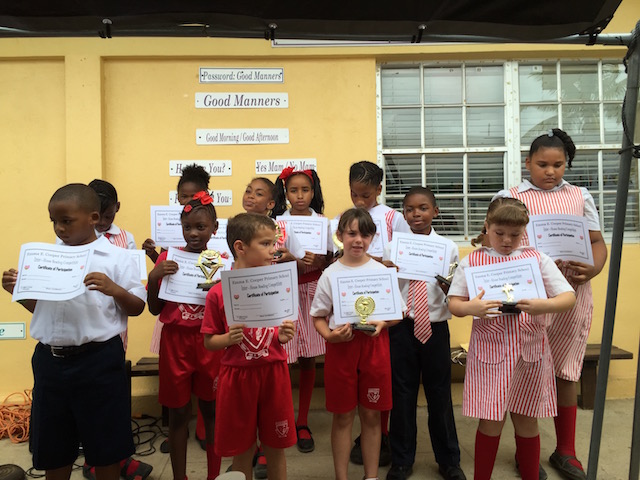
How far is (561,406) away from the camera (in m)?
3.24

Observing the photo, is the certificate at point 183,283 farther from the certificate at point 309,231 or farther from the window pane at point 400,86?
the window pane at point 400,86

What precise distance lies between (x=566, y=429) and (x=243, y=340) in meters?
2.24

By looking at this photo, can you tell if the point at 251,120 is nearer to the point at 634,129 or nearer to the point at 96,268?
the point at 96,268

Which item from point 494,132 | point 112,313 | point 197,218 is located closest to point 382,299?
point 197,218

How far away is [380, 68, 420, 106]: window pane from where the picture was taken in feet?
15.7

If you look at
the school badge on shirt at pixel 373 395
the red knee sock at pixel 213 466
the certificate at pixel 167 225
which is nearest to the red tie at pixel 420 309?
the school badge on shirt at pixel 373 395

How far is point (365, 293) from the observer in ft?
9.00

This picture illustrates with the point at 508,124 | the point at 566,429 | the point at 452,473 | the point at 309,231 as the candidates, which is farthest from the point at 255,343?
the point at 508,124

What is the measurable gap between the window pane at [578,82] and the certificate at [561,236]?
2.41 meters

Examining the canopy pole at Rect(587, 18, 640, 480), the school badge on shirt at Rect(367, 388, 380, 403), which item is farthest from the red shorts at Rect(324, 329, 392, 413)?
the canopy pole at Rect(587, 18, 640, 480)

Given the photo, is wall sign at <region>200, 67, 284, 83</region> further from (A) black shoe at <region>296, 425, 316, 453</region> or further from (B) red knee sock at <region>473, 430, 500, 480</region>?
(B) red knee sock at <region>473, 430, 500, 480</region>

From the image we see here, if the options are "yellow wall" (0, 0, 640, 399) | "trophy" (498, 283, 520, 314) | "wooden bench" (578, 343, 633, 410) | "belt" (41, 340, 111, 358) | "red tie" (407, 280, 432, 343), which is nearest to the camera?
"belt" (41, 340, 111, 358)

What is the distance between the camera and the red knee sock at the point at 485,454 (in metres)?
2.72

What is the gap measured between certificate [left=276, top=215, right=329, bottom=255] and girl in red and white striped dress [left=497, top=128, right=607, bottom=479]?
127 cm
